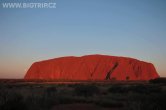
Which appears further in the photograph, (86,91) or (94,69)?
(94,69)

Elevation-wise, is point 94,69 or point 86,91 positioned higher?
point 86,91

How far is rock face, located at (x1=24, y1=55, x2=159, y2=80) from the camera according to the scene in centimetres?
10238

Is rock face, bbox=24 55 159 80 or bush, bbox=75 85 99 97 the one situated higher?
bush, bbox=75 85 99 97

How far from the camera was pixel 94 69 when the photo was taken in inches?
4161

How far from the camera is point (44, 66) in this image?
374ft

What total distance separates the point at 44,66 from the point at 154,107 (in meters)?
106

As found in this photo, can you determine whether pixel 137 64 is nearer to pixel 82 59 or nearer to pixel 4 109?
pixel 82 59

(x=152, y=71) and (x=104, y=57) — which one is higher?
(x=104, y=57)

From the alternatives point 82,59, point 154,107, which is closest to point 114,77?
point 82,59

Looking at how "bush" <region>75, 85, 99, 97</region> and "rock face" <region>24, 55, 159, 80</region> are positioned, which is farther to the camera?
"rock face" <region>24, 55, 159, 80</region>

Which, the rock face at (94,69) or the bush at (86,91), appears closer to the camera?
the bush at (86,91)

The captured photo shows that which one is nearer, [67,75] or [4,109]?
[4,109]

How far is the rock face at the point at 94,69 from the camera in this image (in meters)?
102

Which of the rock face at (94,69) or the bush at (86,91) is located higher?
the bush at (86,91)
